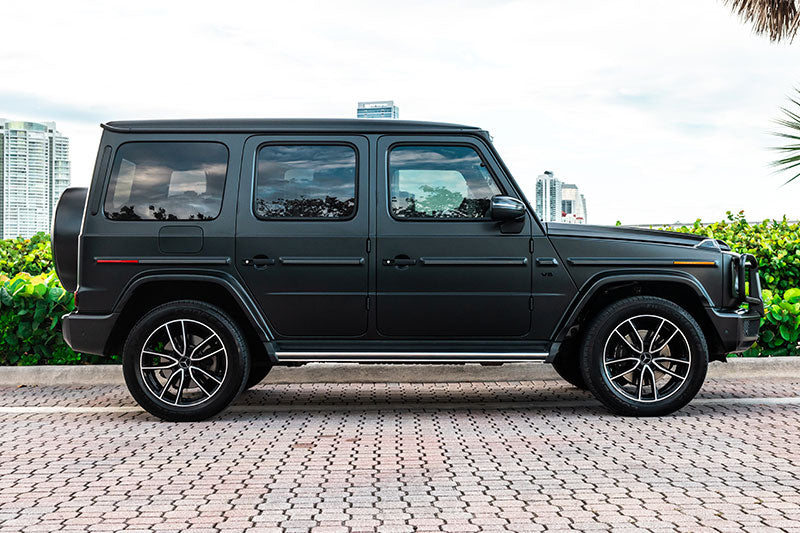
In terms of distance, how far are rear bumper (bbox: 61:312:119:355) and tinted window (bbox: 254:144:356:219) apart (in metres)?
1.43

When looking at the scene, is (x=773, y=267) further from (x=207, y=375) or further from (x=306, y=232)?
(x=207, y=375)

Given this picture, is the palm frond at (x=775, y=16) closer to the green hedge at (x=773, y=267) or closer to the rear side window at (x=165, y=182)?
the green hedge at (x=773, y=267)

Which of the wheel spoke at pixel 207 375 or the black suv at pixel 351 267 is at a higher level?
the black suv at pixel 351 267

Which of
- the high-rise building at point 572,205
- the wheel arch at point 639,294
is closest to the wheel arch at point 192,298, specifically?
the wheel arch at point 639,294

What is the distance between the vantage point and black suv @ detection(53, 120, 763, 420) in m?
6.37

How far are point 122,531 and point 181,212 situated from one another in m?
3.18

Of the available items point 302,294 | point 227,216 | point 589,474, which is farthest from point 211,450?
point 589,474

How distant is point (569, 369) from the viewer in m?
7.57

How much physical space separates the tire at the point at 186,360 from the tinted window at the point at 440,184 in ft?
5.35

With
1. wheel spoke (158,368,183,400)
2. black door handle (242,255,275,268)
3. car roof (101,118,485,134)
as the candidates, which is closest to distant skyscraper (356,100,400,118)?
car roof (101,118,485,134)

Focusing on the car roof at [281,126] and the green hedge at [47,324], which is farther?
the green hedge at [47,324]

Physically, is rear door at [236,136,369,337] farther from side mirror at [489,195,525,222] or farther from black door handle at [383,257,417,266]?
side mirror at [489,195,525,222]

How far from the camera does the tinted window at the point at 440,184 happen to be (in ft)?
21.2

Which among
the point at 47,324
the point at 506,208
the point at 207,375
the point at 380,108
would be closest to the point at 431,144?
the point at 506,208
